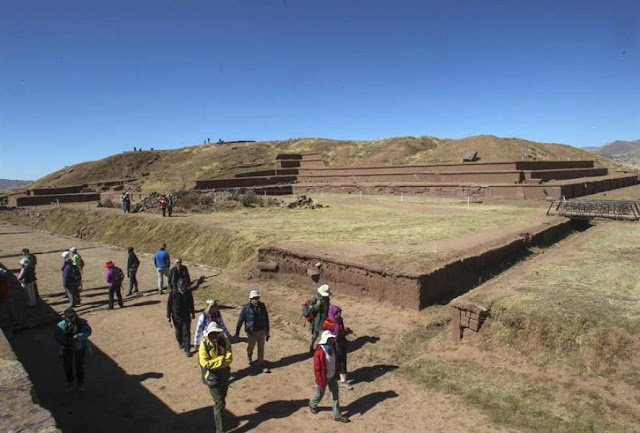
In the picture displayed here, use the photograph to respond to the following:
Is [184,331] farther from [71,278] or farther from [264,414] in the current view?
[71,278]

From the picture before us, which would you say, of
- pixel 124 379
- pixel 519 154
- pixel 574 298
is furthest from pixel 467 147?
pixel 124 379

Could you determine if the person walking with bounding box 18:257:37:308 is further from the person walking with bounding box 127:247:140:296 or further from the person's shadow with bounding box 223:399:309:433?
the person's shadow with bounding box 223:399:309:433

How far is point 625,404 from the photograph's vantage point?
5.91m

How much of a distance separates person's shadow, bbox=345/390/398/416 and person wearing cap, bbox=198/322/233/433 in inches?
73.4

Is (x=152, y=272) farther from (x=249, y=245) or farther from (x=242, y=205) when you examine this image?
(x=242, y=205)

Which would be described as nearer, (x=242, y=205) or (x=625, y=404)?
(x=625, y=404)

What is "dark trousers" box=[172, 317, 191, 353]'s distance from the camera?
853 centimetres

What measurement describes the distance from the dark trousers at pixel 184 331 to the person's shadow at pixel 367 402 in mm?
A: 3674

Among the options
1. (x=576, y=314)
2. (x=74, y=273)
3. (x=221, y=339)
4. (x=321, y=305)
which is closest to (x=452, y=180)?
(x=576, y=314)

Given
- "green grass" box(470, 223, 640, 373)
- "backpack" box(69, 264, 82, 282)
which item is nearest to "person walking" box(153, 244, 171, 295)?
"backpack" box(69, 264, 82, 282)

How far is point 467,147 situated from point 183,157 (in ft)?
160

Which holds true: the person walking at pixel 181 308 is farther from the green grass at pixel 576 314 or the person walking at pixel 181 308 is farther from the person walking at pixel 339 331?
the green grass at pixel 576 314

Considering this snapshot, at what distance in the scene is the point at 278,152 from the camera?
67.7 m

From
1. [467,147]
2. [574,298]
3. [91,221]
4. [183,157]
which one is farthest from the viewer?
[183,157]
